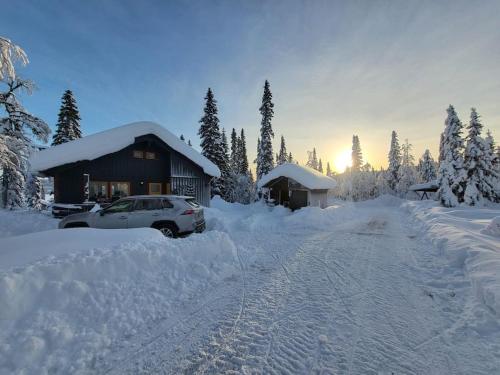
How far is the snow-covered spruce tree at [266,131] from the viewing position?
3391 centimetres

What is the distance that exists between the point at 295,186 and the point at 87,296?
889 inches

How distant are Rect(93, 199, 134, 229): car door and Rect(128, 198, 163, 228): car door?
0.70ft

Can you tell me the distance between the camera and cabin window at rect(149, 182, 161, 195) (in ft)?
60.7

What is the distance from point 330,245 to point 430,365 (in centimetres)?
657

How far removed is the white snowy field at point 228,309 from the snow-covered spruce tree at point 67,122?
29202mm

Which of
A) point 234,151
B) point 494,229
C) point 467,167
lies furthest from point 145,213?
point 234,151

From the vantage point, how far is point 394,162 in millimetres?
55531

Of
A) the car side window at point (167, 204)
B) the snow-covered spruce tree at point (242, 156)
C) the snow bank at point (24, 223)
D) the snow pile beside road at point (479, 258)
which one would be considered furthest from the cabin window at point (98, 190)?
the snow-covered spruce tree at point (242, 156)

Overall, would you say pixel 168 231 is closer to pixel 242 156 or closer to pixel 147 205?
pixel 147 205

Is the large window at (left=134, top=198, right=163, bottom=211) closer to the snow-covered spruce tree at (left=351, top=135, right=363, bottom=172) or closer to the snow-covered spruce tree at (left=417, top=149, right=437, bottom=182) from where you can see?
the snow-covered spruce tree at (left=351, top=135, right=363, bottom=172)

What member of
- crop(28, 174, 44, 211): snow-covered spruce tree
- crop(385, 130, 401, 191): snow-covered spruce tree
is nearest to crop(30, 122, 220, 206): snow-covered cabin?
crop(28, 174, 44, 211): snow-covered spruce tree

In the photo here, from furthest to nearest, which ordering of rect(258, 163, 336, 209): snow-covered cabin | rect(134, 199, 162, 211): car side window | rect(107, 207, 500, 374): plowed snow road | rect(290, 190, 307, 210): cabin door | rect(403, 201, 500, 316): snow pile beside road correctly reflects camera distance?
1. rect(290, 190, 307, 210): cabin door
2. rect(258, 163, 336, 209): snow-covered cabin
3. rect(134, 199, 162, 211): car side window
4. rect(403, 201, 500, 316): snow pile beside road
5. rect(107, 207, 500, 374): plowed snow road

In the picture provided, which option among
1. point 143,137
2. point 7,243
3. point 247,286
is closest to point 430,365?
point 247,286

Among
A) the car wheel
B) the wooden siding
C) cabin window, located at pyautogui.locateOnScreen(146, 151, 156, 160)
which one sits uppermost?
cabin window, located at pyautogui.locateOnScreen(146, 151, 156, 160)
